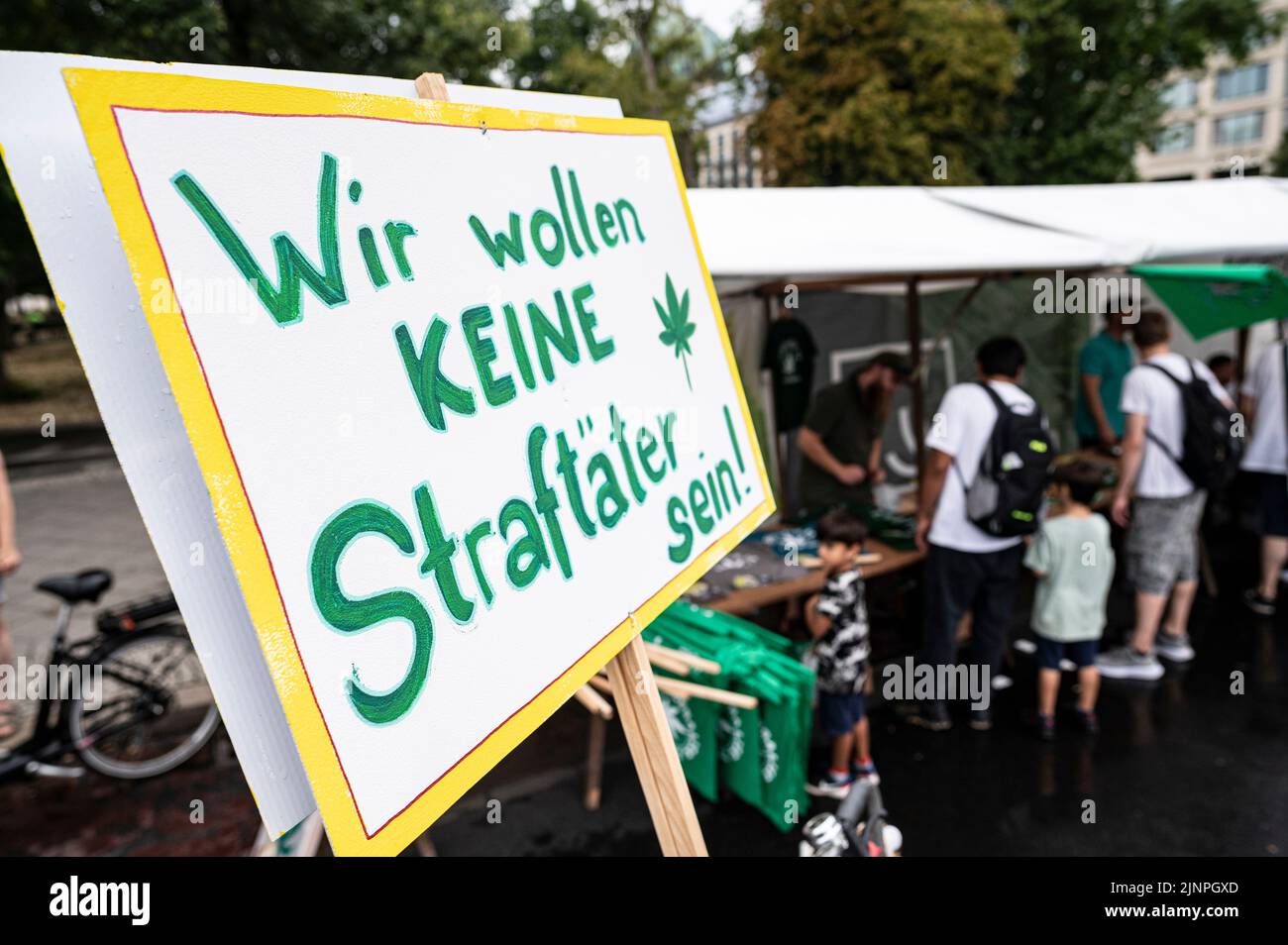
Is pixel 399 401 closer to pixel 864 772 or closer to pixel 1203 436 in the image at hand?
pixel 864 772

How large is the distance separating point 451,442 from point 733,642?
8.12 feet

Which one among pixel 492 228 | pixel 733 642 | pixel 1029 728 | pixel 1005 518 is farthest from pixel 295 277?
pixel 1029 728

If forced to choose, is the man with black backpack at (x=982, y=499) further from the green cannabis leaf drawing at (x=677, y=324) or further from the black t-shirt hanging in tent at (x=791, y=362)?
the green cannabis leaf drawing at (x=677, y=324)

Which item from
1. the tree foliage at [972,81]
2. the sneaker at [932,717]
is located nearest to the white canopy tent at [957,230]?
the sneaker at [932,717]

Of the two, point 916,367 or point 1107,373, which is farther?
point 1107,373

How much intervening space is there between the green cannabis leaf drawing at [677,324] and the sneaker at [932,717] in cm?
327

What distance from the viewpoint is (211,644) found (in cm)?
84

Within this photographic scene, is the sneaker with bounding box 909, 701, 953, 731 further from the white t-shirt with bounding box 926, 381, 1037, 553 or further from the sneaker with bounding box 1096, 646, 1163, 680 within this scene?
the sneaker with bounding box 1096, 646, 1163, 680

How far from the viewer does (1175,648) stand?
475 cm

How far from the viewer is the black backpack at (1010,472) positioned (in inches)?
145

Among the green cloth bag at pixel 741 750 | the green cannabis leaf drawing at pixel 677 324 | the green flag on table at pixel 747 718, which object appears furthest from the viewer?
the green cloth bag at pixel 741 750

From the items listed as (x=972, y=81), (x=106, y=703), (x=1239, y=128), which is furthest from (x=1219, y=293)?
(x=1239, y=128)

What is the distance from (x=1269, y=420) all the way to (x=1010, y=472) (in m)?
2.87

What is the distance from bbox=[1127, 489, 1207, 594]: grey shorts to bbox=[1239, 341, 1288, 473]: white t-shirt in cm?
118
